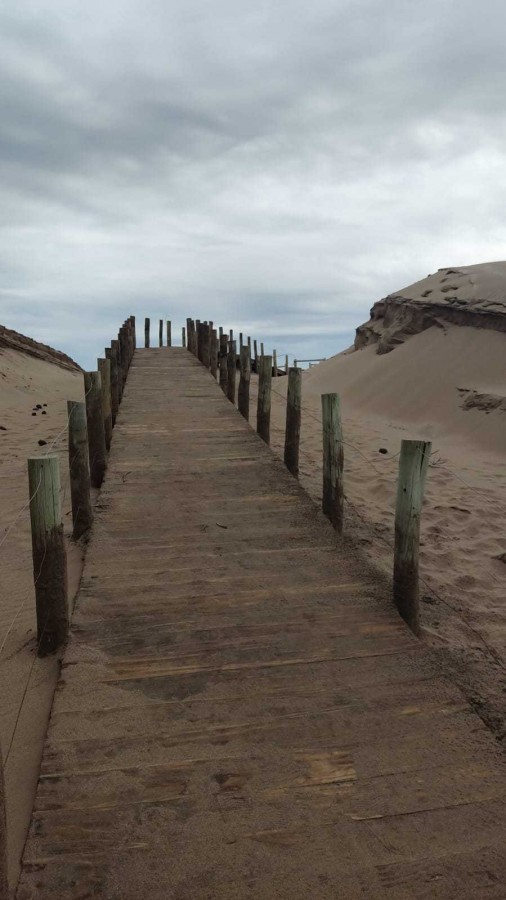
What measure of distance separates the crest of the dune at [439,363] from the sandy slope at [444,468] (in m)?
0.04

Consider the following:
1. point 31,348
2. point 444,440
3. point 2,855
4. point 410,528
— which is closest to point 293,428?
point 410,528

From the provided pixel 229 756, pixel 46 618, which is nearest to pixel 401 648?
pixel 229 756

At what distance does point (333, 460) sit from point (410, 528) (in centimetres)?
142

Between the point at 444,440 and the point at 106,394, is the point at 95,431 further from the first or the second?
the point at 444,440

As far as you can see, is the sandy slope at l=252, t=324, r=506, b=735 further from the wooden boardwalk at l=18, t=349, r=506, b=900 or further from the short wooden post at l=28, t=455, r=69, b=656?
the short wooden post at l=28, t=455, r=69, b=656

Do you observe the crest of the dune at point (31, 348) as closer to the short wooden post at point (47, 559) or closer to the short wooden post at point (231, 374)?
the short wooden post at point (231, 374)

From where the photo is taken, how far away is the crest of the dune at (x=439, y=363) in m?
12.4

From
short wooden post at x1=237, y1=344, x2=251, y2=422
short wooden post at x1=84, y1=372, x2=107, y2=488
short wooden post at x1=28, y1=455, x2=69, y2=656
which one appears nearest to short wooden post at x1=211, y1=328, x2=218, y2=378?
short wooden post at x1=237, y1=344, x2=251, y2=422

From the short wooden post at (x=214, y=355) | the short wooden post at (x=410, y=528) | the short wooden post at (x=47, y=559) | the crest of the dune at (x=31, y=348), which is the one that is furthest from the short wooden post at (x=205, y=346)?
the short wooden post at (x=47, y=559)

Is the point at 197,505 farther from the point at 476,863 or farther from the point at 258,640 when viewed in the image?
the point at 476,863

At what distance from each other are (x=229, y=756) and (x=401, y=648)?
48.8 inches

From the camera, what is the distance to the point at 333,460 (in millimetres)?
5191

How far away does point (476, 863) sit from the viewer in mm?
2115

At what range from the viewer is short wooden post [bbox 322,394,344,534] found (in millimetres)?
5133
